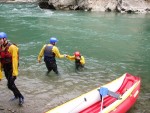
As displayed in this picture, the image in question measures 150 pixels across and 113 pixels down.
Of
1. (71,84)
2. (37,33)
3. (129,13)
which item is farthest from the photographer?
(129,13)

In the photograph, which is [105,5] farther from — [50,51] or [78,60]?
[50,51]

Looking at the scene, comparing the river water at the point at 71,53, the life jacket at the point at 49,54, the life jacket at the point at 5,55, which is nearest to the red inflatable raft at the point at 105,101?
the river water at the point at 71,53

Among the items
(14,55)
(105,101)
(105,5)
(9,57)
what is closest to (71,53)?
(105,101)

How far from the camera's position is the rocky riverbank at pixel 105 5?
3497 cm

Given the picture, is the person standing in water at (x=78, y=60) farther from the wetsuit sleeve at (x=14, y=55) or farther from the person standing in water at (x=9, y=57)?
the wetsuit sleeve at (x=14, y=55)

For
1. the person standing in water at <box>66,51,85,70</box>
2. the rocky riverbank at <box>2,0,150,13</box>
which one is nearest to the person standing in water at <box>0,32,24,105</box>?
the person standing in water at <box>66,51,85,70</box>

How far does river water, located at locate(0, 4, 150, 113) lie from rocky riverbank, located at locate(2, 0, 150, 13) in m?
6.55

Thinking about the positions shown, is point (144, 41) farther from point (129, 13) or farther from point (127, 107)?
point (129, 13)

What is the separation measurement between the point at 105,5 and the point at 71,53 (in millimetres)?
21287

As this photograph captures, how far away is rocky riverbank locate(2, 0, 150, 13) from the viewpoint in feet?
115

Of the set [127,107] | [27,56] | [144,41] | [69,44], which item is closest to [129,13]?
[144,41]

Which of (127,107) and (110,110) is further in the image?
(127,107)

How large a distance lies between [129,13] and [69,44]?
703 inches

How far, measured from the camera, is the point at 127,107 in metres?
8.55
